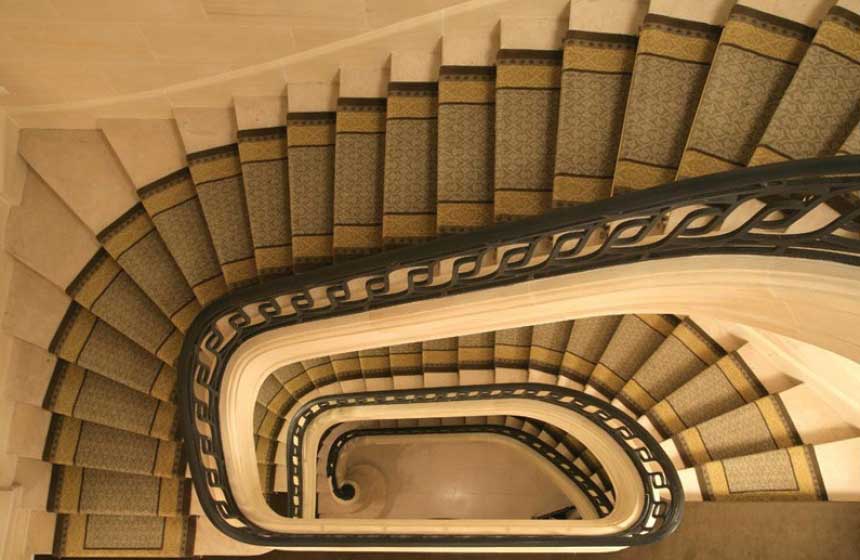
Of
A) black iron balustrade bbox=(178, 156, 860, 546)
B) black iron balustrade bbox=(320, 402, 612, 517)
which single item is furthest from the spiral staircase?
black iron balustrade bbox=(320, 402, 612, 517)

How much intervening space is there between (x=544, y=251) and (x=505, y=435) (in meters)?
5.29

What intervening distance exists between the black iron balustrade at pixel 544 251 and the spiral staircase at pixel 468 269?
0.01 m

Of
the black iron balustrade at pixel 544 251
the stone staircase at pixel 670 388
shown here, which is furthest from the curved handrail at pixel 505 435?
the black iron balustrade at pixel 544 251

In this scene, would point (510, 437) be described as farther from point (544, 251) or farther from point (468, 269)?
point (544, 251)

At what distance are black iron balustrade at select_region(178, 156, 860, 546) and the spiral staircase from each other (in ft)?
0.05

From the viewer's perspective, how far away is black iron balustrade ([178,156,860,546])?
88.8 inches

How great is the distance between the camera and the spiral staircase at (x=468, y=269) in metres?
2.67

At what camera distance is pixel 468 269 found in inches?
137

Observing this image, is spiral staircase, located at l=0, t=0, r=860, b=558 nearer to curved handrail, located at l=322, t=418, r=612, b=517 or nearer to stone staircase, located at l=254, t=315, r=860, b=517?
stone staircase, located at l=254, t=315, r=860, b=517

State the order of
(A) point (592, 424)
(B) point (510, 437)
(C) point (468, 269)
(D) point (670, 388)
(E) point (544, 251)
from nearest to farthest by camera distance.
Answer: (E) point (544, 251)
(C) point (468, 269)
(D) point (670, 388)
(A) point (592, 424)
(B) point (510, 437)

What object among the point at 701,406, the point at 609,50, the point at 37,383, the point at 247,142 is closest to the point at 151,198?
the point at 247,142

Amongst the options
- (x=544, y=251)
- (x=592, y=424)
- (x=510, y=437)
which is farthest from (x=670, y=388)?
(x=510, y=437)

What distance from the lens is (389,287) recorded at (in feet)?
11.6

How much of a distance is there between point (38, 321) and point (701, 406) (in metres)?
→ 4.61
